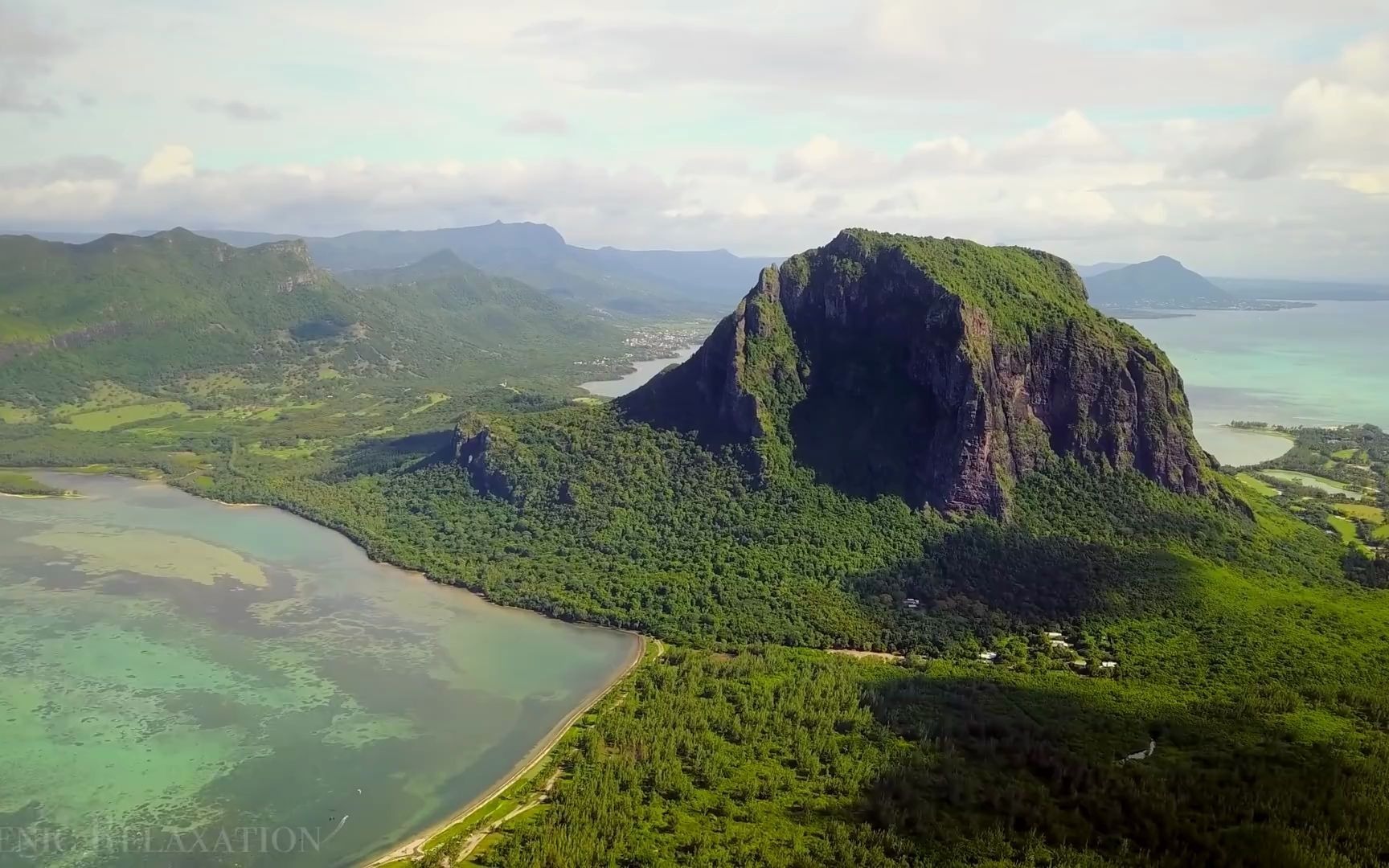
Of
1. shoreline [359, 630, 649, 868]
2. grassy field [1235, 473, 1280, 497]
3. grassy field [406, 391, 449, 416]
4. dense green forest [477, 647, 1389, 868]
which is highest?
grassy field [406, 391, 449, 416]

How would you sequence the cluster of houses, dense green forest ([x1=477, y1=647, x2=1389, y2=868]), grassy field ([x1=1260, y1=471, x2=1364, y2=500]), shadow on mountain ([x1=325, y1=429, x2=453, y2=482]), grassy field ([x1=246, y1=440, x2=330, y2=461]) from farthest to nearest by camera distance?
grassy field ([x1=246, y1=440, x2=330, y2=461]), shadow on mountain ([x1=325, y1=429, x2=453, y2=482]), grassy field ([x1=1260, y1=471, x2=1364, y2=500]), the cluster of houses, dense green forest ([x1=477, y1=647, x2=1389, y2=868])

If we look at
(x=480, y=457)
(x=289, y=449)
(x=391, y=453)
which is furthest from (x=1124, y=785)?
(x=289, y=449)

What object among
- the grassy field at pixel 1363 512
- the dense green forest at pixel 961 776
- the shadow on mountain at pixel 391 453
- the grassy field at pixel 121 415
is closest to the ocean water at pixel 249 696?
the dense green forest at pixel 961 776

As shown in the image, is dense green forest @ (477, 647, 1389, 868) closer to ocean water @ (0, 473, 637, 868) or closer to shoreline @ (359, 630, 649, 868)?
shoreline @ (359, 630, 649, 868)

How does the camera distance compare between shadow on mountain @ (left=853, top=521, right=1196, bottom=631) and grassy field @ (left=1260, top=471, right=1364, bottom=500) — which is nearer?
shadow on mountain @ (left=853, top=521, right=1196, bottom=631)

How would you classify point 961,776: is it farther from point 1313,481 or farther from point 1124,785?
point 1313,481

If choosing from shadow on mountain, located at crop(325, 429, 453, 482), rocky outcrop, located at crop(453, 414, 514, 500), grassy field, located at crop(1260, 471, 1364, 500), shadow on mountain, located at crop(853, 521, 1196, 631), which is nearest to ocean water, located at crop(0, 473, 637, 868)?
rocky outcrop, located at crop(453, 414, 514, 500)

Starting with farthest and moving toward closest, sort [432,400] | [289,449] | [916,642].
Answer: [432,400]
[289,449]
[916,642]
